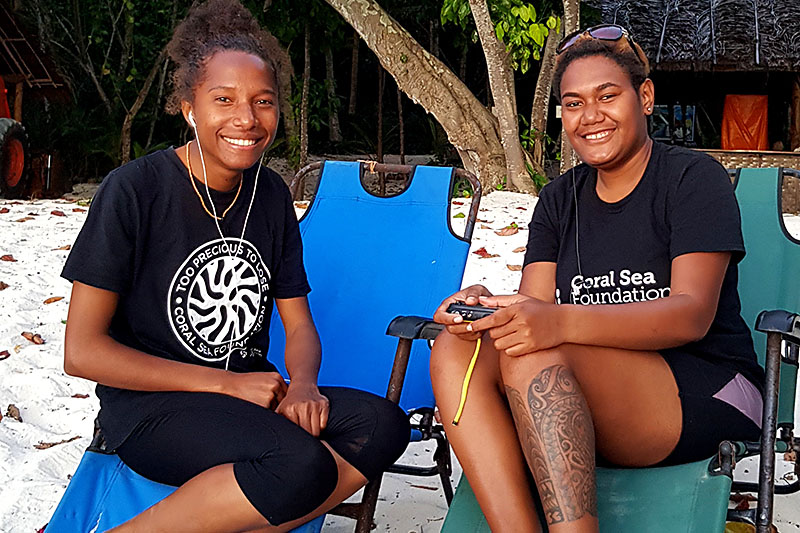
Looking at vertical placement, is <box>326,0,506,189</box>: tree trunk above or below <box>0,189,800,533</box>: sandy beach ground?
above

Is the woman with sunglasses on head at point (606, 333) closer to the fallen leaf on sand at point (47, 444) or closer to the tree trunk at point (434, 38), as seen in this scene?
the fallen leaf on sand at point (47, 444)

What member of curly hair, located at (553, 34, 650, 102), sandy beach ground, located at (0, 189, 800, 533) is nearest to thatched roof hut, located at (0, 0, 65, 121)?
sandy beach ground, located at (0, 189, 800, 533)

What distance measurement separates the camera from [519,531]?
1924 millimetres

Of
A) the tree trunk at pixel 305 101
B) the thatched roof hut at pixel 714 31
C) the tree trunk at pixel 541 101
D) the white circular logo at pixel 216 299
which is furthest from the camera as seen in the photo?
the tree trunk at pixel 305 101

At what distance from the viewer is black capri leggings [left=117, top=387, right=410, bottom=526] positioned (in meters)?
1.97

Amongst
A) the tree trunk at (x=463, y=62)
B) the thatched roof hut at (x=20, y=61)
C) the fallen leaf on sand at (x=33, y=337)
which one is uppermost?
the tree trunk at (x=463, y=62)

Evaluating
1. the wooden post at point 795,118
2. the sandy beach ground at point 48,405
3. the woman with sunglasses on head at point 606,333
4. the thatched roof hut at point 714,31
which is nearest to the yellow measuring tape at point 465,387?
the woman with sunglasses on head at point 606,333

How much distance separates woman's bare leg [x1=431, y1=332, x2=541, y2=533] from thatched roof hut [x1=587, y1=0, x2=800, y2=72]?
416 inches

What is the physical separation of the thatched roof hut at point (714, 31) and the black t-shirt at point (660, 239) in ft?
33.2

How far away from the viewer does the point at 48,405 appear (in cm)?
356

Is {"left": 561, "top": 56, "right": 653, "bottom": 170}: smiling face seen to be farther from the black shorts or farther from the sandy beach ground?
the sandy beach ground

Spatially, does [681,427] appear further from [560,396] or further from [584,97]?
[584,97]

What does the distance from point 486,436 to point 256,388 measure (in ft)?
1.89

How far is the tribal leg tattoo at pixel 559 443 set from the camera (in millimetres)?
1858
